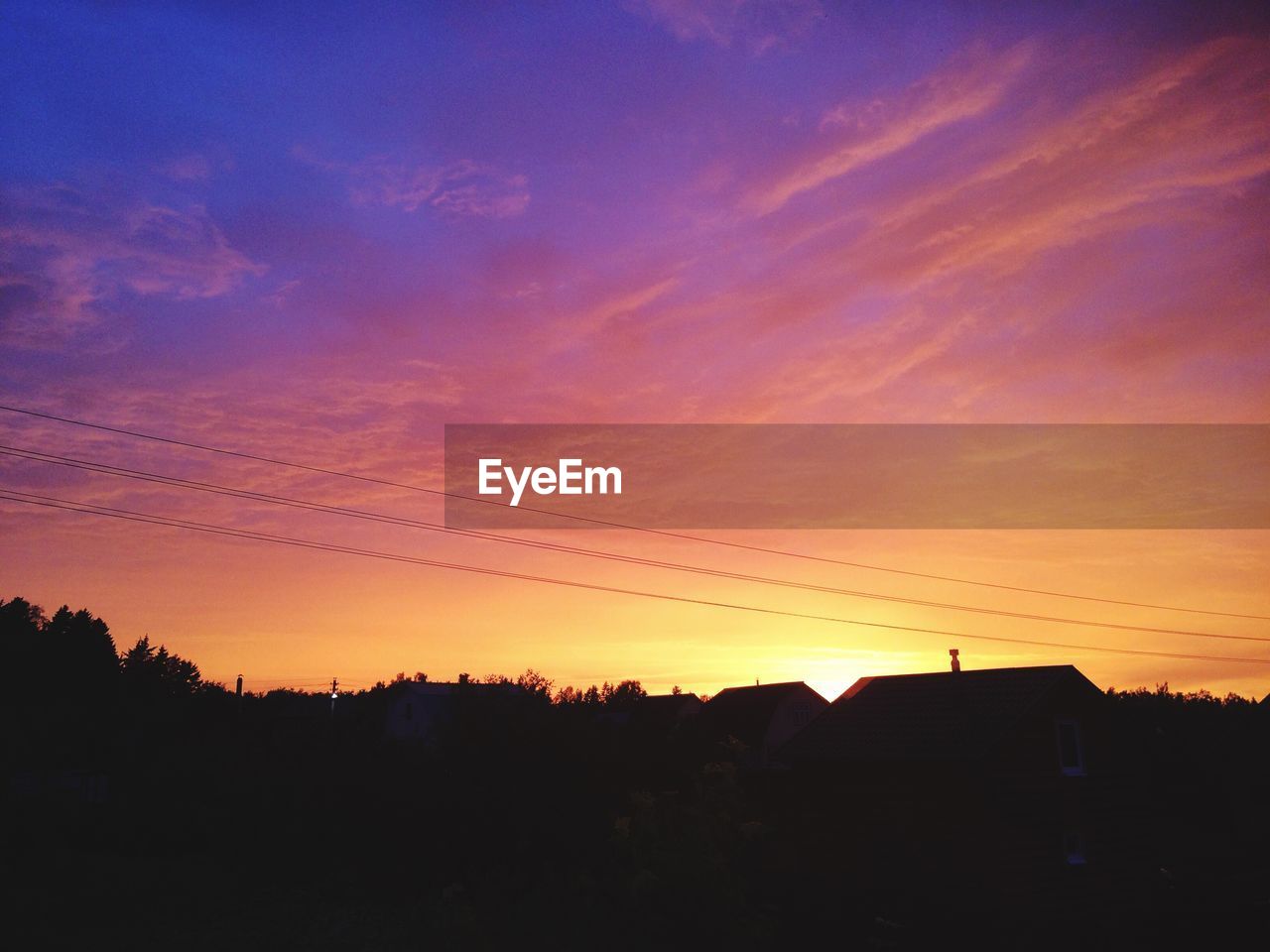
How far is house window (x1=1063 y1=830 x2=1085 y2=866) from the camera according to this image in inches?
1149

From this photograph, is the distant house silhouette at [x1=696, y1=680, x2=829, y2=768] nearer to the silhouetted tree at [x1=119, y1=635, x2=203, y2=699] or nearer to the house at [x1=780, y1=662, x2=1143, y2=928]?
the house at [x1=780, y1=662, x2=1143, y2=928]

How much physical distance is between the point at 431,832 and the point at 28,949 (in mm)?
10571

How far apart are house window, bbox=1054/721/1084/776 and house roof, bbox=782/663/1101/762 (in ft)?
4.87

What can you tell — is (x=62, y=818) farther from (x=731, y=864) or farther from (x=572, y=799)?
(x=731, y=864)

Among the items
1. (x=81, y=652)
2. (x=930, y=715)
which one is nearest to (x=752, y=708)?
(x=930, y=715)

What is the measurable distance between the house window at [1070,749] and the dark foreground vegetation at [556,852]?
2027 mm

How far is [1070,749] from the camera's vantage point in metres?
31.1

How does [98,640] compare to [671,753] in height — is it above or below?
above

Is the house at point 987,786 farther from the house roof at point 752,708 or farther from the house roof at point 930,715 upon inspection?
the house roof at point 752,708

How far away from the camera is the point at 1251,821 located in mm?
41500

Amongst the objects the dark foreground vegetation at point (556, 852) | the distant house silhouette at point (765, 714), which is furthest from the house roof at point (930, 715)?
the distant house silhouette at point (765, 714)

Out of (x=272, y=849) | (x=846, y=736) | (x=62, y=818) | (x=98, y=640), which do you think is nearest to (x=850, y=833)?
(x=846, y=736)

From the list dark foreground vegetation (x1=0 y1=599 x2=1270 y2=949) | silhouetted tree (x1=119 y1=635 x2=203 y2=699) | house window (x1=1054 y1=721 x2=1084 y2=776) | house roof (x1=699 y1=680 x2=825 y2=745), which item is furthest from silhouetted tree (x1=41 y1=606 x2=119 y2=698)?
house window (x1=1054 y1=721 x2=1084 y2=776)

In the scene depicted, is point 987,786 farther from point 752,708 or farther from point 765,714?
point 752,708
